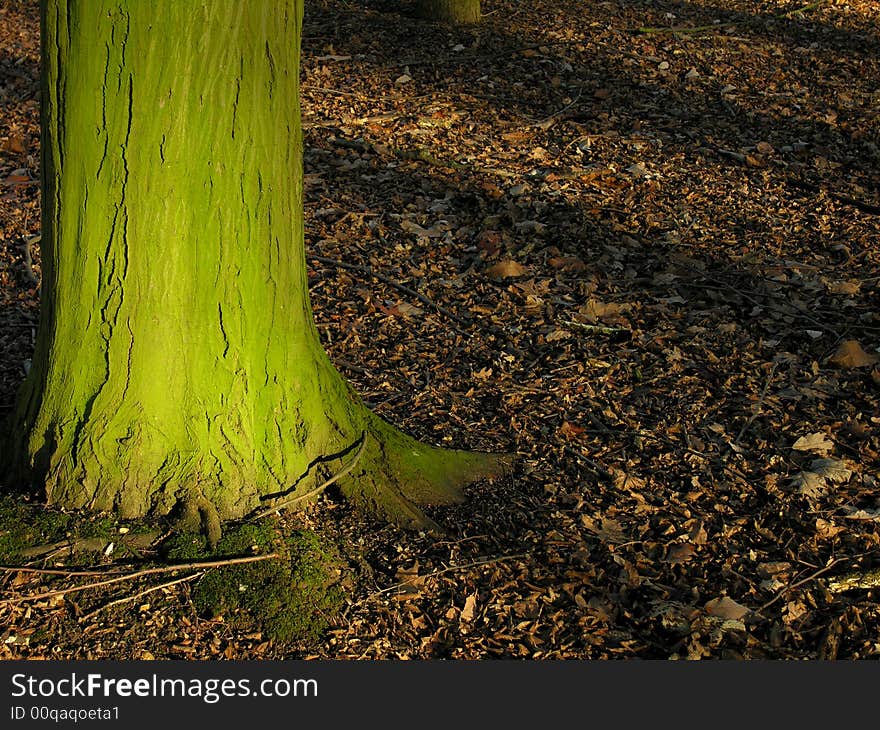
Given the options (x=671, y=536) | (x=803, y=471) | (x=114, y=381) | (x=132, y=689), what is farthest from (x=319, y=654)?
(x=803, y=471)

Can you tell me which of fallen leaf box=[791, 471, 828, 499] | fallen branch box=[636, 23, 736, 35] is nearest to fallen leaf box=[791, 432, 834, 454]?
fallen leaf box=[791, 471, 828, 499]

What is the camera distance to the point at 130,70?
8.39ft

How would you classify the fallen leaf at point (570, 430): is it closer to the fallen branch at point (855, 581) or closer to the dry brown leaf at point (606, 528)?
the dry brown leaf at point (606, 528)

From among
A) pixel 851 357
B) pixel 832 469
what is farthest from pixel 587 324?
pixel 832 469

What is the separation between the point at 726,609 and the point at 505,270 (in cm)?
233

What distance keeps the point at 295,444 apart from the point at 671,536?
4.17 ft

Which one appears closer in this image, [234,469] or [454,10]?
[234,469]

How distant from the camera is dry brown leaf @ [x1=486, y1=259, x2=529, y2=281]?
488cm

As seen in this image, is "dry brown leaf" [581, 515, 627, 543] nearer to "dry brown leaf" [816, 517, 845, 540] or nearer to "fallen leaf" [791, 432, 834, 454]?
"dry brown leaf" [816, 517, 845, 540]

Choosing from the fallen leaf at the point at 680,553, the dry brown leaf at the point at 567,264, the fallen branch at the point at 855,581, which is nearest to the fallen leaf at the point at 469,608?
the fallen leaf at the point at 680,553

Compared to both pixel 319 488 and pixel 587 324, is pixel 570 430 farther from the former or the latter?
pixel 319 488

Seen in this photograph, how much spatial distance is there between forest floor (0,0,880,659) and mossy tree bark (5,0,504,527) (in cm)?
30

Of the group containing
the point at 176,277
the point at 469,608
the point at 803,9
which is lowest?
the point at 469,608

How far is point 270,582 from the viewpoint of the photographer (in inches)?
114
